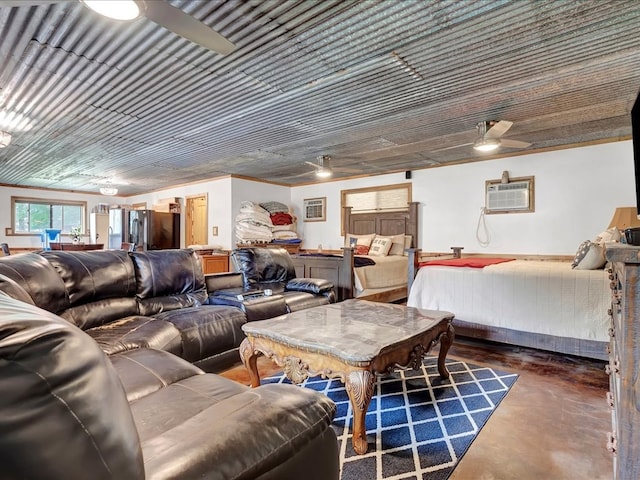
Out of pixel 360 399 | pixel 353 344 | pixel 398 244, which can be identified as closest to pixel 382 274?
pixel 398 244

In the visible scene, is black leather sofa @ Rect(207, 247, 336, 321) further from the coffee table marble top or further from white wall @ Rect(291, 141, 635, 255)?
white wall @ Rect(291, 141, 635, 255)

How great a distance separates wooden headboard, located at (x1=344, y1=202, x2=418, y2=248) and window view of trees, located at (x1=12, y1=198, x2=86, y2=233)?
7107 millimetres

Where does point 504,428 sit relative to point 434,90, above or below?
below

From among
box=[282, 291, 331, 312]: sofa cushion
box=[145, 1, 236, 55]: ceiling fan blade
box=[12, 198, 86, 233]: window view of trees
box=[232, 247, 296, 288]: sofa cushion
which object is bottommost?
box=[282, 291, 331, 312]: sofa cushion

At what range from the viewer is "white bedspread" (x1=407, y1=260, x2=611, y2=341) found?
9.64ft

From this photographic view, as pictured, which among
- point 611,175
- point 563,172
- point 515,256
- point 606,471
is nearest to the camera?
point 606,471

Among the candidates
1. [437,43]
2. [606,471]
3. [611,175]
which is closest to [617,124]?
[611,175]

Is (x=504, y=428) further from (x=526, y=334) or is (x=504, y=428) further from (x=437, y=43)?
(x=437, y=43)

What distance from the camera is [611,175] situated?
15.0ft

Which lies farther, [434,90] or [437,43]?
[434,90]

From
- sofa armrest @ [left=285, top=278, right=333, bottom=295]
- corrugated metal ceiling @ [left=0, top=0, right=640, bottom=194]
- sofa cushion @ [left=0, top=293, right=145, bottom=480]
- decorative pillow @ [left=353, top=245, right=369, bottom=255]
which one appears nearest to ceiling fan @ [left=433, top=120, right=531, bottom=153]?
corrugated metal ceiling @ [left=0, top=0, right=640, bottom=194]

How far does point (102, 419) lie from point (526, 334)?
3.56 meters

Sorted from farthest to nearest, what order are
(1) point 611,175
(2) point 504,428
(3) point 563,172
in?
(3) point 563,172 < (1) point 611,175 < (2) point 504,428

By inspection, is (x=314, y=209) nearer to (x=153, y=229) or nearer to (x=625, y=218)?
(x=153, y=229)
